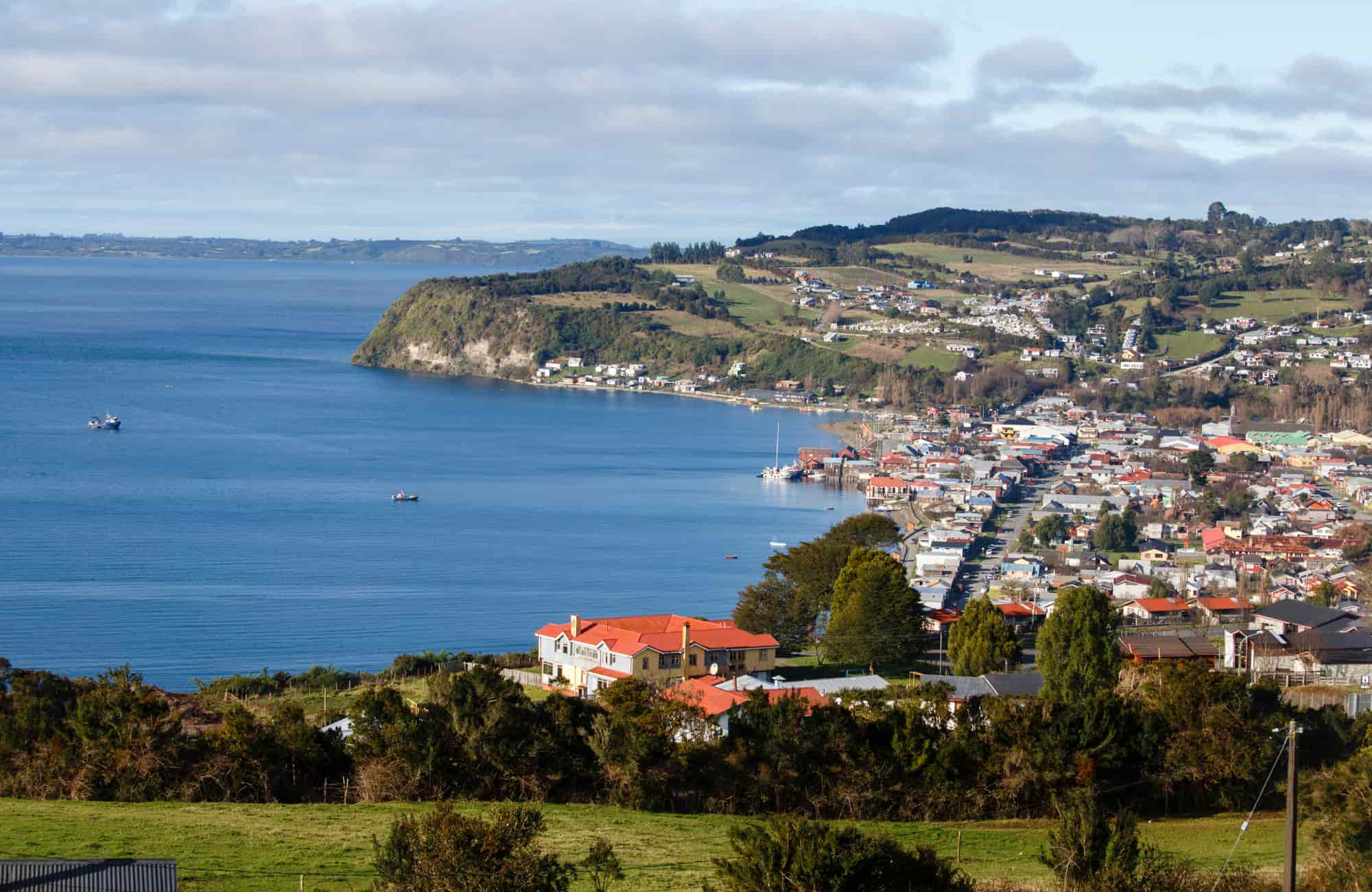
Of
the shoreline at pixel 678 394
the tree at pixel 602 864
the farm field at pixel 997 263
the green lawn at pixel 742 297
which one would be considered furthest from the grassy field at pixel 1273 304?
the tree at pixel 602 864

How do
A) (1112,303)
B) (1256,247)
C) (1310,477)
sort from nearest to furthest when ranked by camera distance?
(1310,477) < (1112,303) < (1256,247)

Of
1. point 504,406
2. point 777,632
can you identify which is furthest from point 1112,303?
point 777,632

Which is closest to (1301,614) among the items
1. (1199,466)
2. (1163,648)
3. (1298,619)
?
(1298,619)

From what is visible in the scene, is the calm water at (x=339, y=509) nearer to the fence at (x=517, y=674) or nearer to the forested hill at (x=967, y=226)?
the fence at (x=517, y=674)

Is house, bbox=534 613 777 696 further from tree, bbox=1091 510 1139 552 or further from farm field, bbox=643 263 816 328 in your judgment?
farm field, bbox=643 263 816 328

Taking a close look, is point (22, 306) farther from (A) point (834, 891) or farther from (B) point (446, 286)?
(A) point (834, 891)

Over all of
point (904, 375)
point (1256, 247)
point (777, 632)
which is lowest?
point (777, 632)
